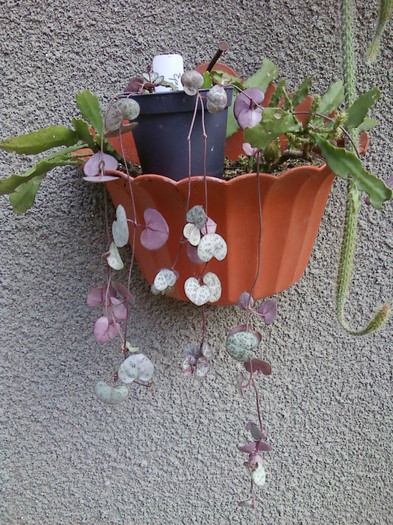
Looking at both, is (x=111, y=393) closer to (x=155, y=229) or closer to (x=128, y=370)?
(x=128, y=370)

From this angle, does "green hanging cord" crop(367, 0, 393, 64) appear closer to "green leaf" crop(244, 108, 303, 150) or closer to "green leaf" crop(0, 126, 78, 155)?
"green leaf" crop(244, 108, 303, 150)

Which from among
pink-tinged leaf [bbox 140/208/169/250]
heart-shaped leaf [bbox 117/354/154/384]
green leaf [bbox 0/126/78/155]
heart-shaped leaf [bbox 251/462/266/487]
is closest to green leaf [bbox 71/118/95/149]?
green leaf [bbox 0/126/78/155]

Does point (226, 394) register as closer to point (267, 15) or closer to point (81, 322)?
point (81, 322)

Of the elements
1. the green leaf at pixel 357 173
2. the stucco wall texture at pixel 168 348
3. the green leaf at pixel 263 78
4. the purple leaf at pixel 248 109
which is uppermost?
the purple leaf at pixel 248 109

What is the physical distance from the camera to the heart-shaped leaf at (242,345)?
17.1 inches

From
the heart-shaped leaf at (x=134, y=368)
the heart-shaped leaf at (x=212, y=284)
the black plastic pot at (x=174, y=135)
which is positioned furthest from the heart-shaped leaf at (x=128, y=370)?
the black plastic pot at (x=174, y=135)

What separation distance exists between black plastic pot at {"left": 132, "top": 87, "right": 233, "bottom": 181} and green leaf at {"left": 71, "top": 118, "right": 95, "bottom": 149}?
0.05m

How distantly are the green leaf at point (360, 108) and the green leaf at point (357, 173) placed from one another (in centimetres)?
5

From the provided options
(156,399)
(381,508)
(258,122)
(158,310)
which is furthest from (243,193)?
(381,508)

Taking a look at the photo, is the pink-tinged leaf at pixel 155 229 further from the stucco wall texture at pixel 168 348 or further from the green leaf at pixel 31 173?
the stucco wall texture at pixel 168 348

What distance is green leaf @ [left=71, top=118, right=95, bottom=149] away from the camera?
444 mm

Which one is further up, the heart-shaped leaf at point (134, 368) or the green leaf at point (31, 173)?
the green leaf at point (31, 173)

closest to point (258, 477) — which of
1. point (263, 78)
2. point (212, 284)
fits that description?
point (212, 284)

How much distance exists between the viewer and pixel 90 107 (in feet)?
1.47
